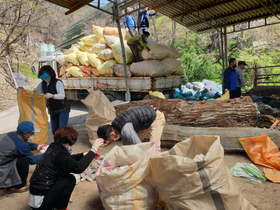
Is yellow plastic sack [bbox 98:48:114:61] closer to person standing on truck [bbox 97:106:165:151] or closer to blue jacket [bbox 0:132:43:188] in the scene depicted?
person standing on truck [bbox 97:106:165:151]

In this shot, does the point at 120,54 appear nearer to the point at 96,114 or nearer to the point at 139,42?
the point at 139,42

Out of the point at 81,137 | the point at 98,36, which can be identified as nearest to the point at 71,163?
the point at 81,137

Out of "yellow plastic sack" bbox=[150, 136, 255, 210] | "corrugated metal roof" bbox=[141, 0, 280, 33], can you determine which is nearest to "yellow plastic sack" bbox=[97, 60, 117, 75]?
"corrugated metal roof" bbox=[141, 0, 280, 33]

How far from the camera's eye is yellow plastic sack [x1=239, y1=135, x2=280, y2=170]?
8.58ft

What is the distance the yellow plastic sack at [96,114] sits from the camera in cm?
367

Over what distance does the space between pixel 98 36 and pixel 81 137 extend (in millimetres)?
3776

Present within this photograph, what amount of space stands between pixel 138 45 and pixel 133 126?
11.7 ft

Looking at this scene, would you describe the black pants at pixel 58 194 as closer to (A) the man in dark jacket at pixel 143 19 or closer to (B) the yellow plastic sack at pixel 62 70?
(B) the yellow plastic sack at pixel 62 70

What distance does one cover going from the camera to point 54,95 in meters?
3.25

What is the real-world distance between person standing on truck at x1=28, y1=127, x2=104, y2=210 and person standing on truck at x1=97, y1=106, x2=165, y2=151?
387 millimetres

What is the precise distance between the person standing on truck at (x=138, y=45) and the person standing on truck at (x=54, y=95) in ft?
8.88

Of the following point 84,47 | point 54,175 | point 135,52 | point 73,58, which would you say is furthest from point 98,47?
point 54,175

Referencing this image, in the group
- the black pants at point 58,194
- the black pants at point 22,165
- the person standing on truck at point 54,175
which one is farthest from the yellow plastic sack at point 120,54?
the black pants at point 58,194

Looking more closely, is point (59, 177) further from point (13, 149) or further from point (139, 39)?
point (139, 39)
